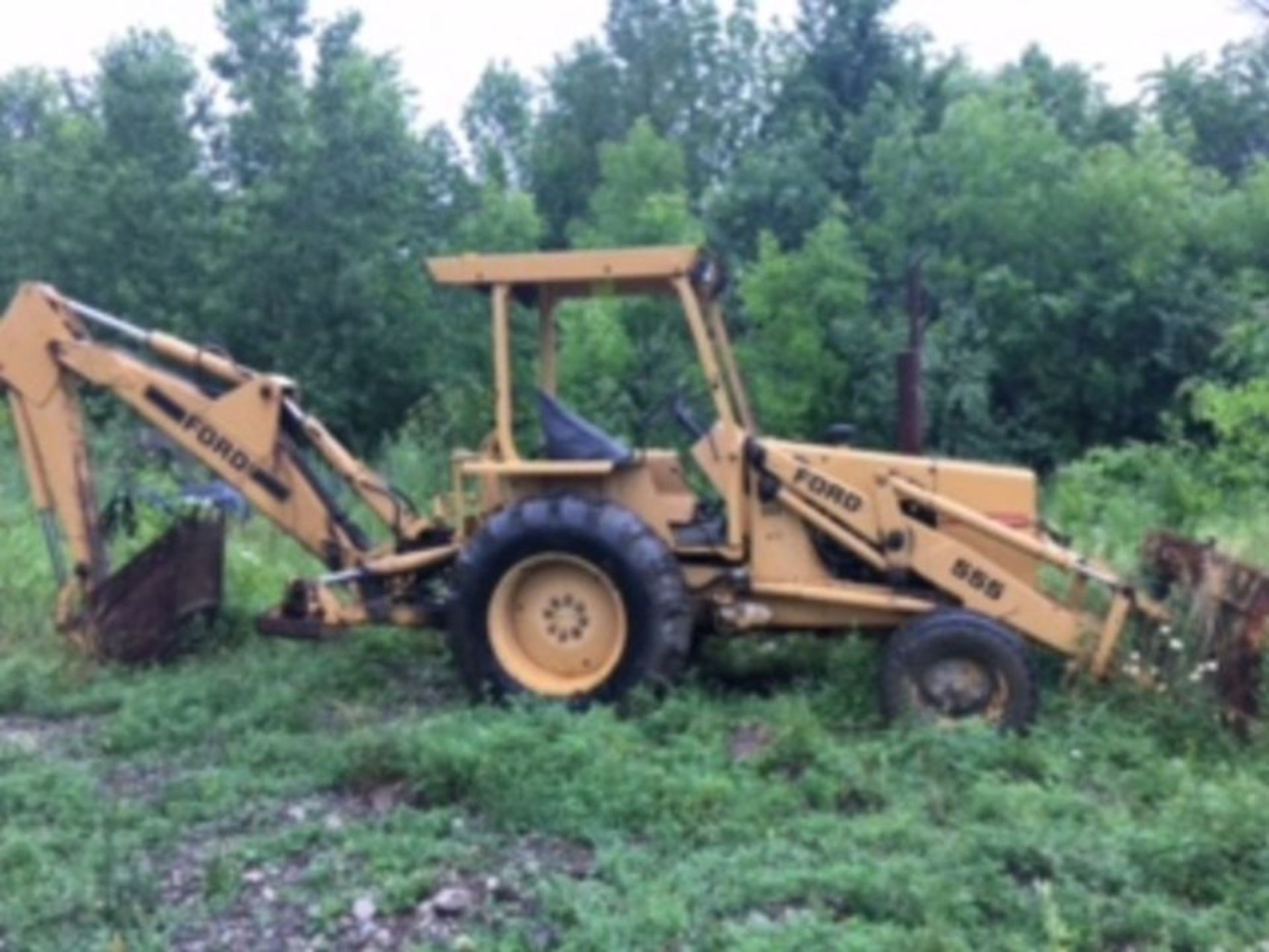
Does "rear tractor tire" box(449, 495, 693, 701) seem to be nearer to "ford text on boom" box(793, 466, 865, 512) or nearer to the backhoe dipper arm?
"ford text on boom" box(793, 466, 865, 512)

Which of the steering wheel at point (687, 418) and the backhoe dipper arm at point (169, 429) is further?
the backhoe dipper arm at point (169, 429)

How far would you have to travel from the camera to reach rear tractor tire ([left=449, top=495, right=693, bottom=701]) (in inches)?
329

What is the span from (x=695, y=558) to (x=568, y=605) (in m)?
0.63

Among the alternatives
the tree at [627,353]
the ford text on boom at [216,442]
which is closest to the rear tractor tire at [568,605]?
the ford text on boom at [216,442]

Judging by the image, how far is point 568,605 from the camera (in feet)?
28.2

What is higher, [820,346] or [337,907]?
[820,346]

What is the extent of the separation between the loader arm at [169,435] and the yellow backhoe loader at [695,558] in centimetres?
26

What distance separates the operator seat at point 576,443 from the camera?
8.72 meters

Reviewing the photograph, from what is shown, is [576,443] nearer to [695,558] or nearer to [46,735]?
[695,558]

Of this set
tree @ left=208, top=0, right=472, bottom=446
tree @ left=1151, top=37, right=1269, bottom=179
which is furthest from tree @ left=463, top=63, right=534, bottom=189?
A: tree @ left=1151, top=37, right=1269, bottom=179

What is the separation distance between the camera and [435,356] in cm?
2923

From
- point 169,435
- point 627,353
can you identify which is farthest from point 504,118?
point 169,435

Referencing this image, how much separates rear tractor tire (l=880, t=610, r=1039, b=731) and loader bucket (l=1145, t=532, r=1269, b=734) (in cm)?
73

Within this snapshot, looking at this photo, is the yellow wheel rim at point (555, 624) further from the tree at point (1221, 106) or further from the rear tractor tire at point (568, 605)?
the tree at point (1221, 106)
